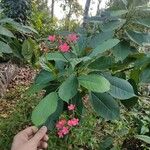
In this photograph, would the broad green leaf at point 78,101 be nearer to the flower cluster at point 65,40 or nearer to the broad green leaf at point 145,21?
the flower cluster at point 65,40

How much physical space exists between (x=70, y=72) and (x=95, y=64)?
0.09 metres

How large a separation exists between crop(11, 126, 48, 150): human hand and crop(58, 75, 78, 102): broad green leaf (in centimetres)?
40

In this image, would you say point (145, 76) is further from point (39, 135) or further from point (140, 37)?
point (39, 135)

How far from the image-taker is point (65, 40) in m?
1.52

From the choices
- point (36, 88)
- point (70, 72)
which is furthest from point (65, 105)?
point (70, 72)

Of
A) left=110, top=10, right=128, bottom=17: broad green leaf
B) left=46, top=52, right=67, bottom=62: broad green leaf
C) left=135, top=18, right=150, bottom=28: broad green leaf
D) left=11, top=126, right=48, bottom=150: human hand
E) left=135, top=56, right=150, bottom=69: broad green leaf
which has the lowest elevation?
left=11, top=126, right=48, bottom=150: human hand

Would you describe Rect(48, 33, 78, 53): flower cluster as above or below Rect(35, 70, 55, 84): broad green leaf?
above

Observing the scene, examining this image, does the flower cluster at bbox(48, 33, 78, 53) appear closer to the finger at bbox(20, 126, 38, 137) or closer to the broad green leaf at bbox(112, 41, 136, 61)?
the broad green leaf at bbox(112, 41, 136, 61)

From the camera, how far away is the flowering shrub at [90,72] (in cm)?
117

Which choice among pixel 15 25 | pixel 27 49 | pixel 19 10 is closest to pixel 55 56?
pixel 27 49

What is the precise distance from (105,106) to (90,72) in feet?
0.52

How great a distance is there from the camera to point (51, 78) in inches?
52.1

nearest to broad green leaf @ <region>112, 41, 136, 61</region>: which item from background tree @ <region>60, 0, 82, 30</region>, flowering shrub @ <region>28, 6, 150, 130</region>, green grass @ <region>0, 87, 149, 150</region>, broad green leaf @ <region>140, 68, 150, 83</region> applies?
flowering shrub @ <region>28, 6, 150, 130</region>

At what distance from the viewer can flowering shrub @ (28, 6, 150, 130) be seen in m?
1.17
